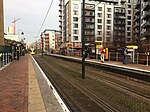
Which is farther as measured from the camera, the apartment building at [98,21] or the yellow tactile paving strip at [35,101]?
the apartment building at [98,21]

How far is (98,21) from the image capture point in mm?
86188

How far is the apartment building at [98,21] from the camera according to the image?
7969 centimetres

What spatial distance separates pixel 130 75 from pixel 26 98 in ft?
28.6

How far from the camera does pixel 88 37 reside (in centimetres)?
8350

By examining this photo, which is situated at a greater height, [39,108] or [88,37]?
[88,37]

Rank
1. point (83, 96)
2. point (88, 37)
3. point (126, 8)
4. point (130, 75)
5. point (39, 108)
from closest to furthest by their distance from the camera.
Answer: point (39, 108) < point (83, 96) < point (130, 75) < point (88, 37) < point (126, 8)

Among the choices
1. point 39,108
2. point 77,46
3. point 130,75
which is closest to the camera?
point 39,108

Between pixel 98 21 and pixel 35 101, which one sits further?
pixel 98 21

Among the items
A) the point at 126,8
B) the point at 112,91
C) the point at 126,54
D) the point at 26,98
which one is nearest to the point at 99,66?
the point at 126,54

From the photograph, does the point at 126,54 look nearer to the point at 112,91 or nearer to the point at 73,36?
the point at 112,91

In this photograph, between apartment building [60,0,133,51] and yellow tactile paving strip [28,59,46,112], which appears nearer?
yellow tactile paving strip [28,59,46,112]

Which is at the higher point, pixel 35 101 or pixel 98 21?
pixel 98 21

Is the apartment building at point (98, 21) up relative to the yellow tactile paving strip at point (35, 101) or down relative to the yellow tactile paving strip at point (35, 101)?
up

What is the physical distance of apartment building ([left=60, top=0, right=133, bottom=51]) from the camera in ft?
261
